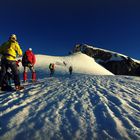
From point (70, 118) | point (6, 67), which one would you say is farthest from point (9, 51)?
point (70, 118)

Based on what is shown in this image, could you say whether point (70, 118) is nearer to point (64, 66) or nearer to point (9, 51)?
point (9, 51)

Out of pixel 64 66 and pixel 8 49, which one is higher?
pixel 64 66

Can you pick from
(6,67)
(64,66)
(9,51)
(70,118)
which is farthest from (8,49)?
(64,66)

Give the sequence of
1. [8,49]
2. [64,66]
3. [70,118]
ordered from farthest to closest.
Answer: [64,66] → [8,49] → [70,118]

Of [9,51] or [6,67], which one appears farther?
[6,67]

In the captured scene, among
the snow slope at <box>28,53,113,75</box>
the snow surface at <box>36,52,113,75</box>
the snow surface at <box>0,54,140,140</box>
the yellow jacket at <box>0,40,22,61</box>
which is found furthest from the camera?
the snow surface at <box>36,52,113,75</box>

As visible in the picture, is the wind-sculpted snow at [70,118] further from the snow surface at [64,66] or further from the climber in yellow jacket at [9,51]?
the snow surface at [64,66]

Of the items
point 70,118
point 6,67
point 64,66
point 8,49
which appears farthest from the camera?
point 64,66

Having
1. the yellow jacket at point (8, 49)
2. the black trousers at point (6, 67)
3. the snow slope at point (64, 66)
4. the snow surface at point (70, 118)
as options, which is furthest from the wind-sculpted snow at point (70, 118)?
the snow slope at point (64, 66)

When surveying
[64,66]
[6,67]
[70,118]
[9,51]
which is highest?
[64,66]

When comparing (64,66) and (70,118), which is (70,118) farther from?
(64,66)

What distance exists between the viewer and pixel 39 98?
795 cm

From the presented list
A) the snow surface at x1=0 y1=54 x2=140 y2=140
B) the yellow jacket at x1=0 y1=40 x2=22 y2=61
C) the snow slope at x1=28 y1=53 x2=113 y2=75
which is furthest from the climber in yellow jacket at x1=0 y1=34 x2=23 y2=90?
the snow slope at x1=28 y1=53 x2=113 y2=75

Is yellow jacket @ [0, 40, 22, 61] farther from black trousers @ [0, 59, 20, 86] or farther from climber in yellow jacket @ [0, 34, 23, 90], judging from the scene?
black trousers @ [0, 59, 20, 86]
